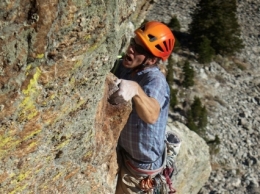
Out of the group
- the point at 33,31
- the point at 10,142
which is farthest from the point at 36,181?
the point at 33,31

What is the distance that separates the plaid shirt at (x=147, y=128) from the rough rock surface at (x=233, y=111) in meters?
12.1

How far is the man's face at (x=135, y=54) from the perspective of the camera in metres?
5.61

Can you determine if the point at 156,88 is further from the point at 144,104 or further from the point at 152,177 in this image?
the point at 152,177

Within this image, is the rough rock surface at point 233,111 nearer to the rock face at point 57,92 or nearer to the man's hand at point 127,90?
the rock face at point 57,92

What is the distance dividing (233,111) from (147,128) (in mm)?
16501

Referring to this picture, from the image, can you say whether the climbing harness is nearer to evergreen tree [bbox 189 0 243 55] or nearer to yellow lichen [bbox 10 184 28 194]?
yellow lichen [bbox 10 184 28 194]

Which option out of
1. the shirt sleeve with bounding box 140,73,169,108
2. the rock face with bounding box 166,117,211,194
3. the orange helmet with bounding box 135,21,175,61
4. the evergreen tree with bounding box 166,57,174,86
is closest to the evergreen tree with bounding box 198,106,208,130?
the evergreen tree with bounding box 166,57,174,86

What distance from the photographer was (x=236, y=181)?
60.0 feet

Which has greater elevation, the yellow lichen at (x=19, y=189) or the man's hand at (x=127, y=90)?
the man's hand at (x=127, y=90)

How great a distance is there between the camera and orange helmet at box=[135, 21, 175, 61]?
220 inches

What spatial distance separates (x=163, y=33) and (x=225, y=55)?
69.0 ft

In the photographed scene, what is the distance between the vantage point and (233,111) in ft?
70.8

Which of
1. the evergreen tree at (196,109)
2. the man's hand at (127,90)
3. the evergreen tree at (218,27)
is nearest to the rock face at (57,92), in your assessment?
the man's hand at (127,90)

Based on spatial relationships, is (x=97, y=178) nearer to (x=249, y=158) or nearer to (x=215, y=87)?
(x=249, y=158)
